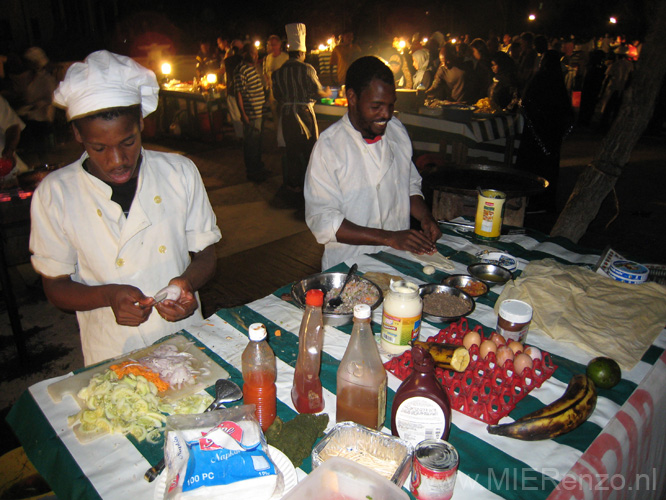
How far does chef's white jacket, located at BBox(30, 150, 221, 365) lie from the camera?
191cm

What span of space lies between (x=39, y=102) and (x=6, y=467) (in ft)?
24.6

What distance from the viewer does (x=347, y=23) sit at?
23812 mm

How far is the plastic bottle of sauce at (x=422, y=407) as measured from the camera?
131 centimetres

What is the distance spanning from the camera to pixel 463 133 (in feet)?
22.8

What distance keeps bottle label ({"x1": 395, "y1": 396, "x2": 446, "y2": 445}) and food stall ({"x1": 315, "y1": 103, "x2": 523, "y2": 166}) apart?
20.4 feet

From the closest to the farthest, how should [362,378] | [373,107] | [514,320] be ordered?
[362,378] → [514,320] → [373,107]

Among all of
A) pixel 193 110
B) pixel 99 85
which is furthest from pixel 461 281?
pixel 193 110

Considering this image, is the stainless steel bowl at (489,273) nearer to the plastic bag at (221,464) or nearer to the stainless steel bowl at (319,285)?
the stainless steel bowl at (319,285)

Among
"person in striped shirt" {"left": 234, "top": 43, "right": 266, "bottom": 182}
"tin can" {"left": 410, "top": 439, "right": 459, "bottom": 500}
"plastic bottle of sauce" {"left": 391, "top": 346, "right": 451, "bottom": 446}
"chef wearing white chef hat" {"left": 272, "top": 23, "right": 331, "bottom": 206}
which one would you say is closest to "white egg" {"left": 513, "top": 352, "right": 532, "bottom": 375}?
"plastic bottle of sauce" {"left": 391, "top": 346, "right": 451, "bottom": 446}

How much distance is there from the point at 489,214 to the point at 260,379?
2100 mm

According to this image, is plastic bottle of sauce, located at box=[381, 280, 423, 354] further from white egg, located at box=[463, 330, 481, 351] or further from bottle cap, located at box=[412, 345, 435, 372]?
bottle cap, located at box=[412, 345, 435, 372]

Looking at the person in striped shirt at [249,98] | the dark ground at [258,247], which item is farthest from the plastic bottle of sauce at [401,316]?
the person in striped shirt at [249,98]

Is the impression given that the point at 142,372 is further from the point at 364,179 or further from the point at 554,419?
the point at 364,179

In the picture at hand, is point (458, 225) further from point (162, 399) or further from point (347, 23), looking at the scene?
point (347, 23)
